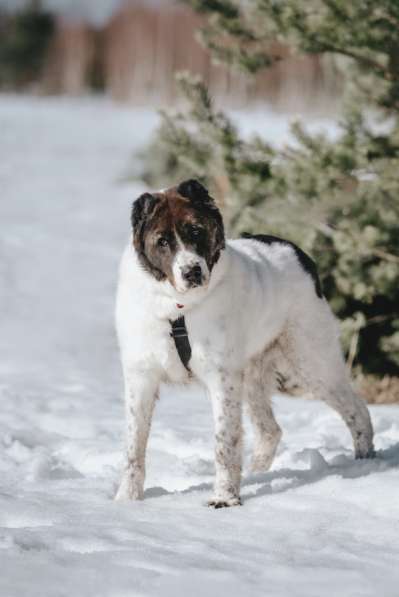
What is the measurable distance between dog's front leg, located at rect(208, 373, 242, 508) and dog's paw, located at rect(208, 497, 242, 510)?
41 millimetres

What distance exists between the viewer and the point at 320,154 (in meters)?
6.59

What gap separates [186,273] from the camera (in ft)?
→ 12.6

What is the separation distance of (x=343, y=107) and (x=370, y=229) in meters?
1.59

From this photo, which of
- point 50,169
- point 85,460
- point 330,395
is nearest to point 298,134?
point 330,395

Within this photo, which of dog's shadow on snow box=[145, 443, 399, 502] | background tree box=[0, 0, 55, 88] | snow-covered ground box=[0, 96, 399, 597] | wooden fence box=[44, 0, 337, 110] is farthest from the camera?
background tree box=[0, 0, 55, 88]

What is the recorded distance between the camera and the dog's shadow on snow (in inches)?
175

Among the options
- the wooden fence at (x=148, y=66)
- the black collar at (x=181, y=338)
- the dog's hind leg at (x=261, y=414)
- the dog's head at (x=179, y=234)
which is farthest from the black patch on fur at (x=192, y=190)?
the wooden fence at (x=148, y=66)

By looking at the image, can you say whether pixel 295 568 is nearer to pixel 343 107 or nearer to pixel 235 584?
pixel 235 584

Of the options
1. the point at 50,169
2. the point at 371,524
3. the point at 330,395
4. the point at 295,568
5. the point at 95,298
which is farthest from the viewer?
the point at 50,169

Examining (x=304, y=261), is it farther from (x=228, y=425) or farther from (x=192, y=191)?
(x=228, y=425)

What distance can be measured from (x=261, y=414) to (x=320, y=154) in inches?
95.0

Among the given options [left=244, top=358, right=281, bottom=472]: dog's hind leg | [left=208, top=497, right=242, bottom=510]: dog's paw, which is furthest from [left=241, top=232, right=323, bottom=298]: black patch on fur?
[left=208, top=497, right=242, bottom=510]: dog's paw

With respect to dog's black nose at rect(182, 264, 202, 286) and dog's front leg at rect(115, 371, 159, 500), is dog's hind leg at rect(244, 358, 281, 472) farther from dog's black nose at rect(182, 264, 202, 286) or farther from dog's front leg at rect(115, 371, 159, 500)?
dog's black nose at rect(182, 264, 202, 286)

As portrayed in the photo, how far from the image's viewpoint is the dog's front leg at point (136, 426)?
4.34 m
